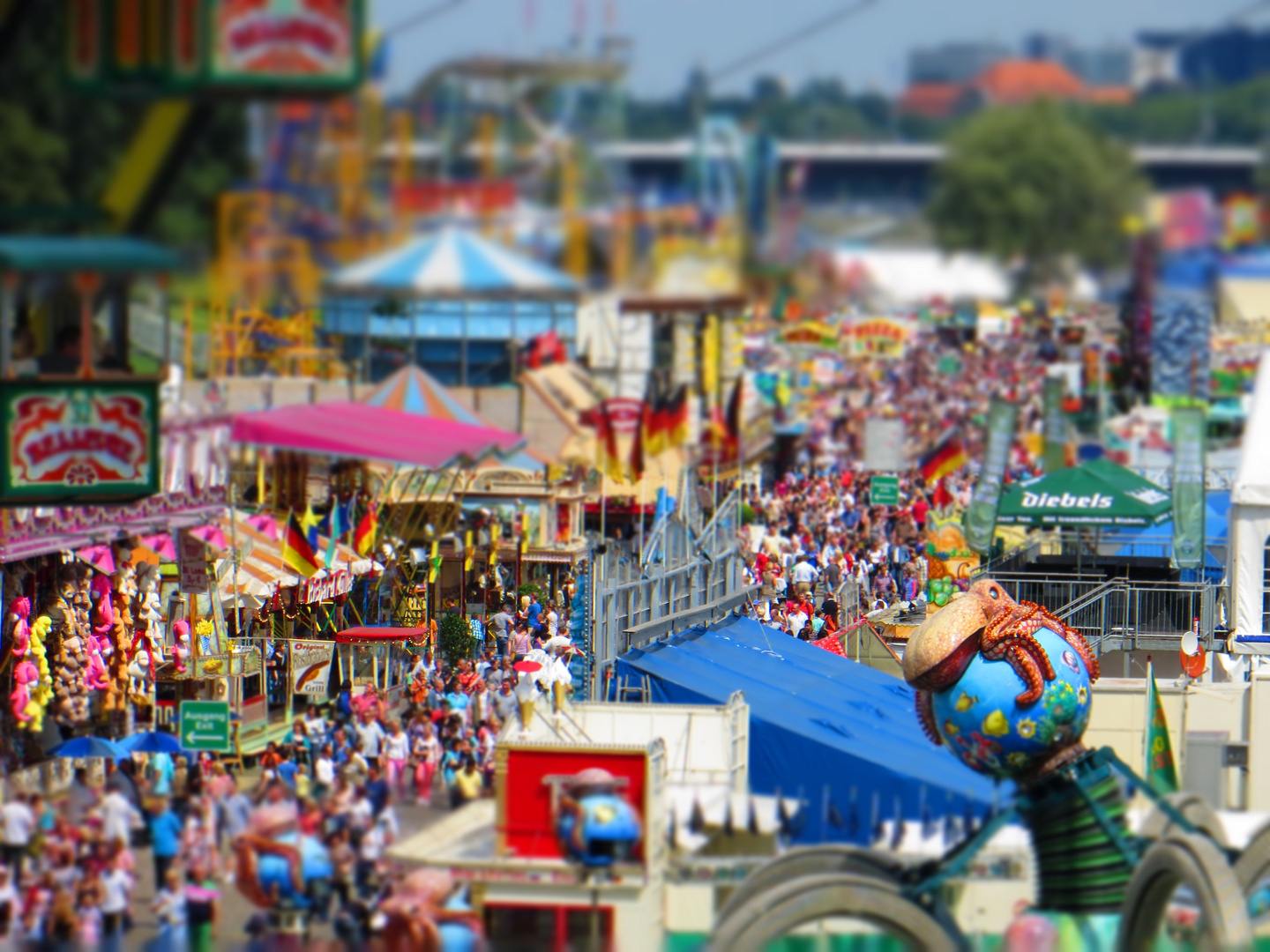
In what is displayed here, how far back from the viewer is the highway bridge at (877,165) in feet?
31.9

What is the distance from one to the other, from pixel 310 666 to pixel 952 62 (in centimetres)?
1155

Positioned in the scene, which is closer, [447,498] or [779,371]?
[447,498]

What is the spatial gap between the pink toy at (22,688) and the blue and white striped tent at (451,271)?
7.81 m

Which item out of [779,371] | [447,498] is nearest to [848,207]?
[447,498]

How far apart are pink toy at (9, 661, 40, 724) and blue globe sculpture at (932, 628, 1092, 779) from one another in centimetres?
809

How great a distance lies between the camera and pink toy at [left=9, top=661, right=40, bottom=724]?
53.4ft

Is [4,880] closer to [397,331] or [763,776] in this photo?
[763,776]

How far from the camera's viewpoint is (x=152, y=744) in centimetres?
1537

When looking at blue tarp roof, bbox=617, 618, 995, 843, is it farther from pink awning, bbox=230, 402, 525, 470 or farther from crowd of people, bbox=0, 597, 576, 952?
pink awning, bbox=230, 402, 525, 470

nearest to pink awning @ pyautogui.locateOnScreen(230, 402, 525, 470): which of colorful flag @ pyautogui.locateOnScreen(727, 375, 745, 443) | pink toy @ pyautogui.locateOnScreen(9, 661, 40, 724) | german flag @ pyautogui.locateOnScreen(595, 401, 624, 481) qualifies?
pink toy @ pyautogui.locateOnScreen(9, 661, 40, 724)

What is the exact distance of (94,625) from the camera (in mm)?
18672

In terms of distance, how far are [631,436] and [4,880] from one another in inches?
614

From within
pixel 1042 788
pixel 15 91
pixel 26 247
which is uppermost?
pixel 15 91

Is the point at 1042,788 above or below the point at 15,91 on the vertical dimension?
below
